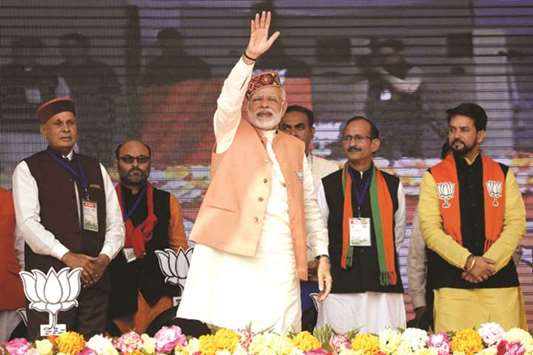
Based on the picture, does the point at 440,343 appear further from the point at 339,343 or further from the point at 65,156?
the point at 65,156

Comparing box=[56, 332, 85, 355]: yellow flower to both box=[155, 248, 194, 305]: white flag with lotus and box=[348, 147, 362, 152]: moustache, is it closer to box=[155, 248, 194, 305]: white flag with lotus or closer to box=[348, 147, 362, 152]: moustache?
box=[155, 248, 194, 305]: white flag with lotus

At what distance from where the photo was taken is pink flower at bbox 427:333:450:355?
4723 millimetres

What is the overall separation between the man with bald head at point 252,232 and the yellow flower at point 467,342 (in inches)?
36.8

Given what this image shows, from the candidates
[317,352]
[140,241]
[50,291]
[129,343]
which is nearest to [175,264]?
[140,241]

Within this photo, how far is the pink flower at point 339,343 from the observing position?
4.68m

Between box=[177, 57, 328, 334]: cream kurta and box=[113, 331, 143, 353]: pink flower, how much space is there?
33.1 inches

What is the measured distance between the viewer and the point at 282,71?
344 inches

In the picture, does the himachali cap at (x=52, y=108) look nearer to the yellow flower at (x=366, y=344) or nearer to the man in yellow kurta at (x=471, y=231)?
the man in yellow kurta at (x=471, y=231)

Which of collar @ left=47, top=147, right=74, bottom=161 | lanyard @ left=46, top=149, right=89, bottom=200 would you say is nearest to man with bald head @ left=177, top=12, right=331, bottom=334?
lanyard @ left=46, top=149, right=89, bottom=200

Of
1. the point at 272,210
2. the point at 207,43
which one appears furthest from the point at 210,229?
the point at 207,43

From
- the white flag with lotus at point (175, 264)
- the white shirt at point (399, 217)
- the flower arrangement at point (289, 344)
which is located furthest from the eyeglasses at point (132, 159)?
the flower arrangement at point (289, 344)

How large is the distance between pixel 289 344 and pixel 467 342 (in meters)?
0.67

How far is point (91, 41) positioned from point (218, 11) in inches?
34.2

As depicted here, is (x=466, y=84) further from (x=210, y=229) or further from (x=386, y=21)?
(x=210, y=229)
